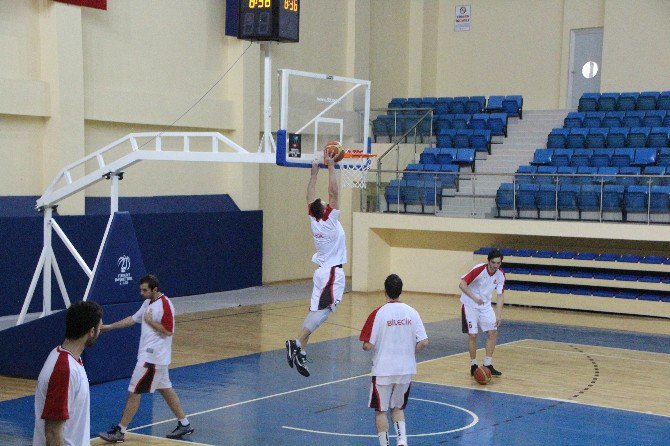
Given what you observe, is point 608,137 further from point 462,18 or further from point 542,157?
point 462,18

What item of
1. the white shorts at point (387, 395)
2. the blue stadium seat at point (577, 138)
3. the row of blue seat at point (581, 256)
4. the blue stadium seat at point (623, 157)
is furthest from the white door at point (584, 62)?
the white shorts at point (387, 395)

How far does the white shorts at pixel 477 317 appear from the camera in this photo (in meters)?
13.5

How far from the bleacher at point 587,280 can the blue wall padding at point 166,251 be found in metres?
5.96

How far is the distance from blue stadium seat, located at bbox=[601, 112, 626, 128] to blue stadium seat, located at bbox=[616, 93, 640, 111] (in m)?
0.68

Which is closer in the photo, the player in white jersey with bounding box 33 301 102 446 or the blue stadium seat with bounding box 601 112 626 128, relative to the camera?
the player in white jersey with bounding box 33 301 102 446

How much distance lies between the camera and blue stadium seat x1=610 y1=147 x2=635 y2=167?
73.5 feet

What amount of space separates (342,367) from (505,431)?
4.25m

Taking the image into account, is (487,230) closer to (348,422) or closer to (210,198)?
(210,198)

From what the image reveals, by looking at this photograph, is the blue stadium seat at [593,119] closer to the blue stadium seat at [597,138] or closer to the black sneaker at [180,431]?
the blue stadium seat at [597,138]

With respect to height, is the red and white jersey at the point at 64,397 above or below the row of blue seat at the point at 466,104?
below

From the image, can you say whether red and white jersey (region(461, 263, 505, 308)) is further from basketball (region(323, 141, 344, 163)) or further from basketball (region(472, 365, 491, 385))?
basketball (region(323, 141, 344, 163))

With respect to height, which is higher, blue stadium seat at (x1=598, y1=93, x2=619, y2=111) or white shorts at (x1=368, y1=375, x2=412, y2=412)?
blue stadium seat at (x1=598, y1=93, x2=619, y2=111)

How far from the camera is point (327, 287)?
12195 millimetres

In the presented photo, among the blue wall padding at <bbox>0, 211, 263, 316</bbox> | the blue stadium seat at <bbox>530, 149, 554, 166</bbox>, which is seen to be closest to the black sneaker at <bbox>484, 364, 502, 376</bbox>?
the blue wall padding at <bbox>0, 211, 263, 316</bbox>
